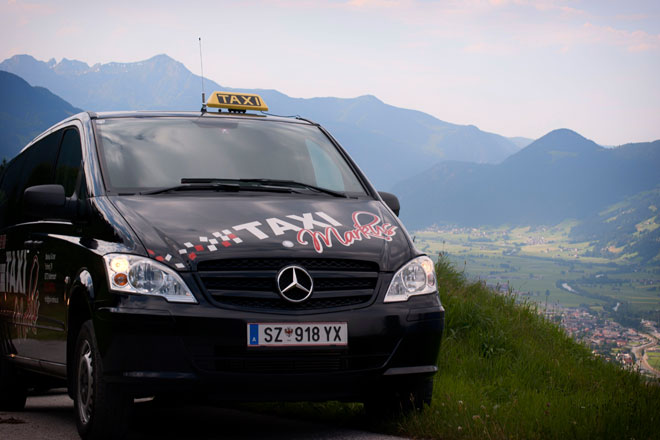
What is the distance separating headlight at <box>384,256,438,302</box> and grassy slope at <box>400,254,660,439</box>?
85 cm

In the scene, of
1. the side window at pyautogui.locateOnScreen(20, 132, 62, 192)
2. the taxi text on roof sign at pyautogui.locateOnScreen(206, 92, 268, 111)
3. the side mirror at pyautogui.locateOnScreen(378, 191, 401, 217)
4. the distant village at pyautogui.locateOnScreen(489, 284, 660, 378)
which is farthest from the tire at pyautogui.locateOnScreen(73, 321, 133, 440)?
the distant village at pyautogui.locateOnScreen(489, 284, 660, 378)

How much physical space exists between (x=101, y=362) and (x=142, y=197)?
104cm

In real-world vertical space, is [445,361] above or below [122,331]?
below

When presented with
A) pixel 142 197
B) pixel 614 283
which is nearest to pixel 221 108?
pixel 142 197

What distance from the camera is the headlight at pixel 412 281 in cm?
520

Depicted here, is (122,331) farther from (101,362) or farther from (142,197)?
(142,197)

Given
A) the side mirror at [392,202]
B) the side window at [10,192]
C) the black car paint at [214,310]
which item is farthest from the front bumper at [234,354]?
the side window at [10,192]

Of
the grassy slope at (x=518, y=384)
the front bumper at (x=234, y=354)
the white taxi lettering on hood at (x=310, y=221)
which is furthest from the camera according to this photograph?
the grassy slope at (x=518, y=384)

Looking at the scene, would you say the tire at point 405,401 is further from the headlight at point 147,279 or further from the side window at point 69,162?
the side window at point 69,162

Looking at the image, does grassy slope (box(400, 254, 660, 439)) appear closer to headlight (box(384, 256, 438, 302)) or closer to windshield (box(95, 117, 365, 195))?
headlight (box(384, 256, 438, 302))

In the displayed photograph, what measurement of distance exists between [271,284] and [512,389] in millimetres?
3018

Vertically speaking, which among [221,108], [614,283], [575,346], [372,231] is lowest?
[614,283]

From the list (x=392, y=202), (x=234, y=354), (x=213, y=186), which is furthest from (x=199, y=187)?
(x=392, y=202)

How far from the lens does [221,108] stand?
7.42 m
